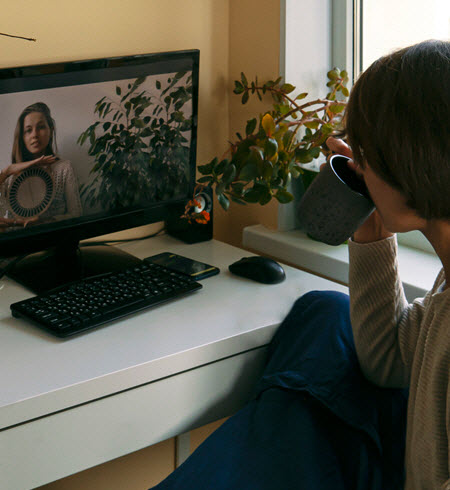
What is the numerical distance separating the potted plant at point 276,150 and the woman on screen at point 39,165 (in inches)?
11.6

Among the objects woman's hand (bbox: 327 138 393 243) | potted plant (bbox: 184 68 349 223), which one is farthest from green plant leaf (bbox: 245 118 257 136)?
woman's hand (bbox: 327 138 393 243)

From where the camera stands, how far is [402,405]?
1060mm

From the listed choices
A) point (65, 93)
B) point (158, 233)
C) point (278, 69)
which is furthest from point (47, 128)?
point (278, 69)

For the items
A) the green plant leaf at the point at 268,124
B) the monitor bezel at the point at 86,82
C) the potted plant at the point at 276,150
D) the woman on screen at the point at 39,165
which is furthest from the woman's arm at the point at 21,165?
the green plant leaf at the point at 268,124

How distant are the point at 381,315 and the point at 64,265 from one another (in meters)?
0.69

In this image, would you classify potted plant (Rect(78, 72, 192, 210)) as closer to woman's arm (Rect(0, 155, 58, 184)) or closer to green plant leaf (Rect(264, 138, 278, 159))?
woman's arm (Rect(0, 155, 58, 184))

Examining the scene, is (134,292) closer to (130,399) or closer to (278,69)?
(130,399)

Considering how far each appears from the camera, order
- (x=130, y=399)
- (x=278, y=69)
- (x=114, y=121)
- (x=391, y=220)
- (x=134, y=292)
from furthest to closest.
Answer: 1. (x=278, y=69)
2. (x=114, y=121)
3. (x=134, y=292)
4. (x=130, y=399)
5. (x=391, y=220)

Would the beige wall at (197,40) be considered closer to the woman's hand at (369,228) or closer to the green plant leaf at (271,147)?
the green plant leaf at (271,147)

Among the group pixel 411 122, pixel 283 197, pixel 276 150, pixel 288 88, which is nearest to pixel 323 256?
pixel 283 197

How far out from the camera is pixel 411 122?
31.5 inches

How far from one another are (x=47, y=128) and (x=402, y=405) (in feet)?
2.65

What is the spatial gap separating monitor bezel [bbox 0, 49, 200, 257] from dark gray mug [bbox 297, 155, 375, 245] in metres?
0.51

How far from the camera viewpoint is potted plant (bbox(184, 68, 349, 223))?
143 centimetres
